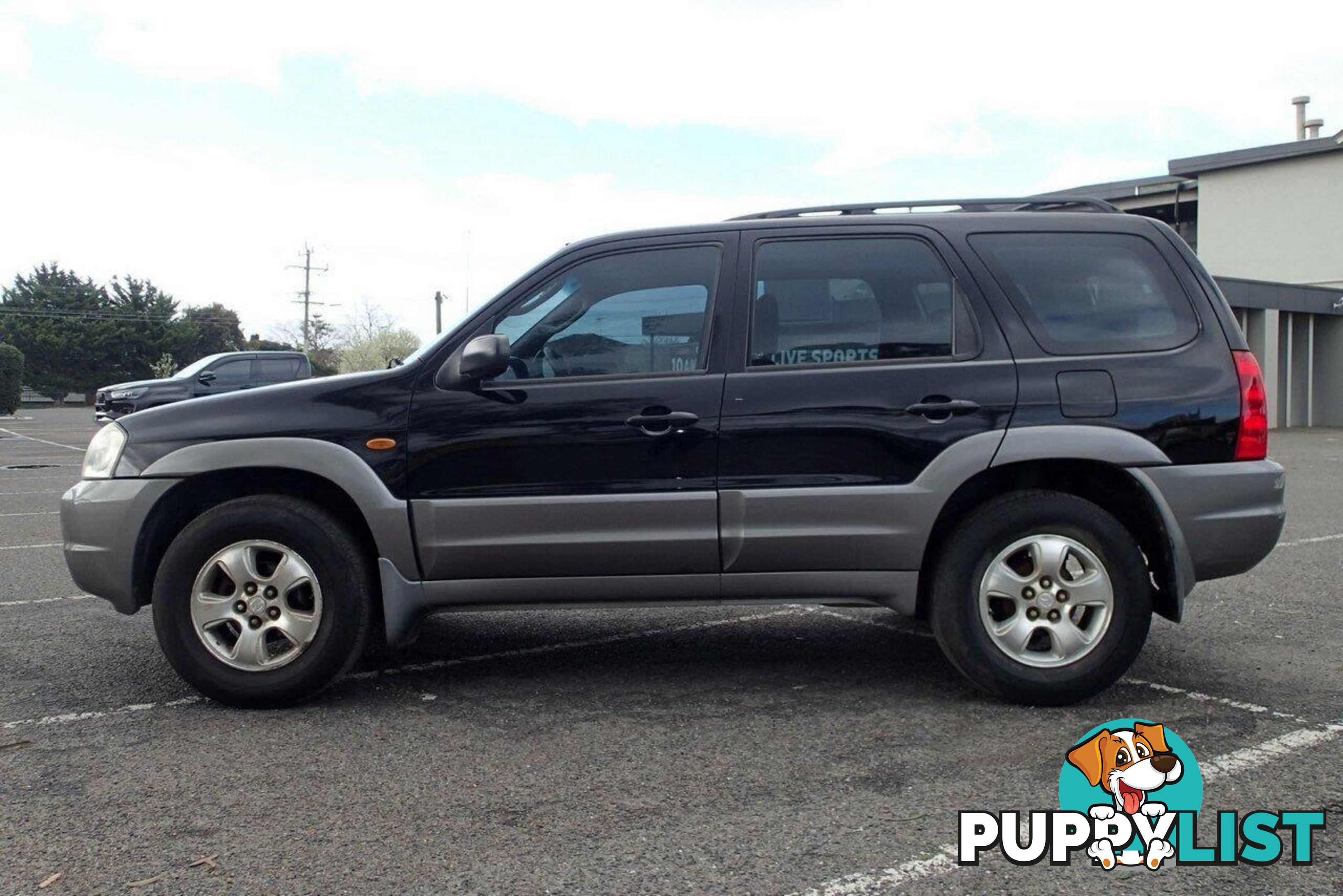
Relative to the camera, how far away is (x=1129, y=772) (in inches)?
135

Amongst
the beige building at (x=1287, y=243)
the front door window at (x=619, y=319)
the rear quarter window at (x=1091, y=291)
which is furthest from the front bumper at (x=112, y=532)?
the beige building at (x=1287, y=243)

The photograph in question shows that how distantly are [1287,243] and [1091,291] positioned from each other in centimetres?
3369

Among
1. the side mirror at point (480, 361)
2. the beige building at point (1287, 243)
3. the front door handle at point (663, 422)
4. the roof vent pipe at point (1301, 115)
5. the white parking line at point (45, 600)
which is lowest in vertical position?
the white parking line at point (45, 600)

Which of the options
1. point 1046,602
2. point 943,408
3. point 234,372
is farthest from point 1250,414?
point 234,372

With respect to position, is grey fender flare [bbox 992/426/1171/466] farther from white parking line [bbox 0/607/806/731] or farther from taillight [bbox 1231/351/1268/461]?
white parking line [bbox 0/607/806/731]

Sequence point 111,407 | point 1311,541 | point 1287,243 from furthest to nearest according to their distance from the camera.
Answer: point 1287,243
point 111,407
point 1311,541

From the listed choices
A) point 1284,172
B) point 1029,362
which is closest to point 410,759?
point 1029,362

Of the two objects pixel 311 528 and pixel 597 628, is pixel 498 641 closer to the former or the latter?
pixel 597 628

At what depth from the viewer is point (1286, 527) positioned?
9125mm

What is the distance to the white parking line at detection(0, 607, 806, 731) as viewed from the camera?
4273 millimetres

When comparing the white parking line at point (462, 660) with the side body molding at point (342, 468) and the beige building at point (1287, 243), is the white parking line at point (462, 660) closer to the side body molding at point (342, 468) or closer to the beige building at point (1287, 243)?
the side body molding at point (342, 468)

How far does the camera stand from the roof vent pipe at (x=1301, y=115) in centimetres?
4234

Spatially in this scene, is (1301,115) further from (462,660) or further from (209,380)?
(462,660)

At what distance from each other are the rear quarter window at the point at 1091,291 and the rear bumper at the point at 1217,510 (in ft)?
1.69
